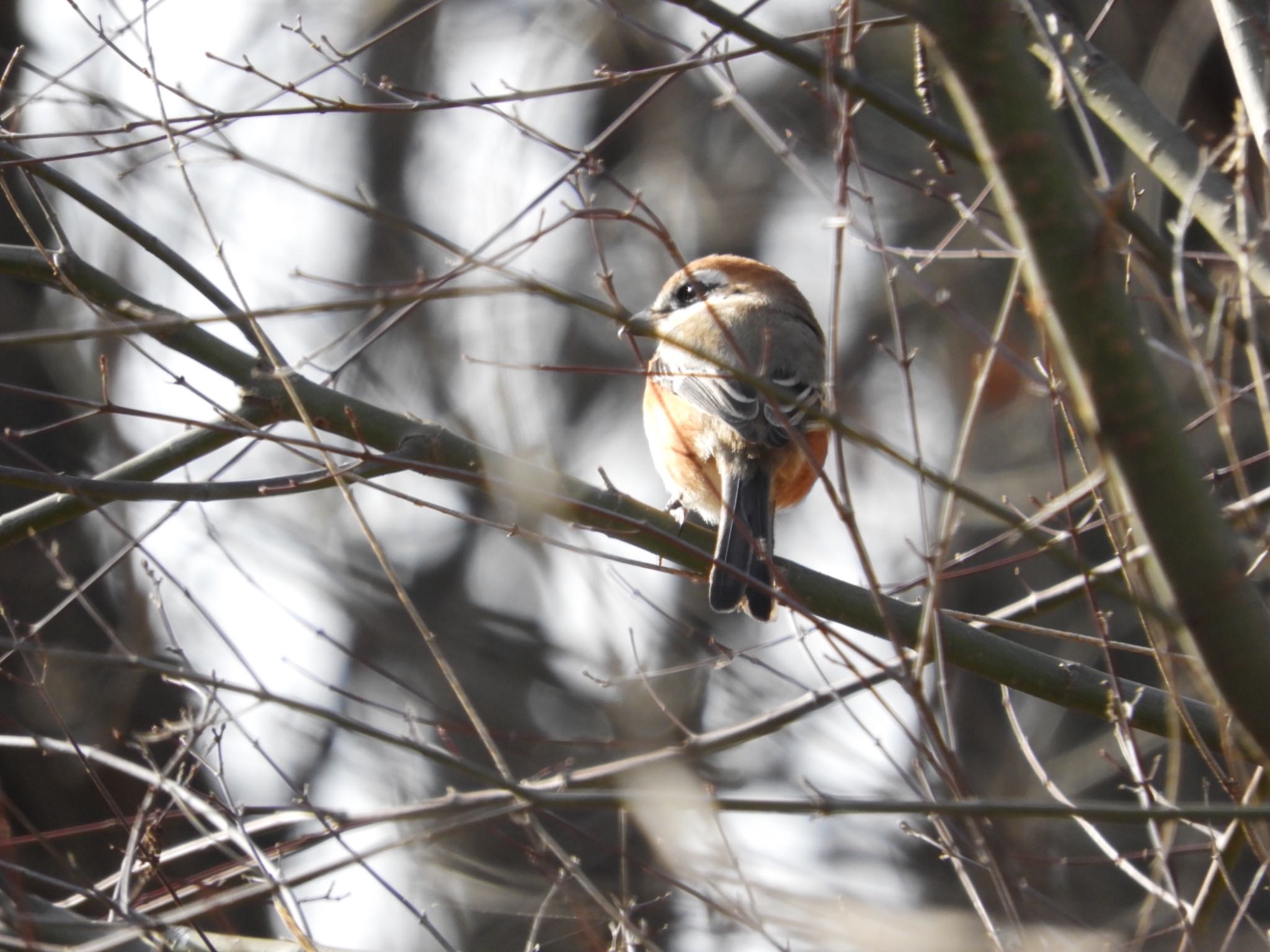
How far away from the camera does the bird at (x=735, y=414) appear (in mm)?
4074

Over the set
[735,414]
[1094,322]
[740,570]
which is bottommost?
[740,570]

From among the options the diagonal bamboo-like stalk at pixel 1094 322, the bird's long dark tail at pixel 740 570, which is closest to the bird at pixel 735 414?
the bird's long dark tail at pixel 740 570

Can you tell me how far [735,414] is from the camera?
14.9ft

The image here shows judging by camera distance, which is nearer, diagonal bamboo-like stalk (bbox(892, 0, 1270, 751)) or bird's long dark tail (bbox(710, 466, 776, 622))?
diagonal bamboo-like stalk (bbox(892, 0, 1270, 751))

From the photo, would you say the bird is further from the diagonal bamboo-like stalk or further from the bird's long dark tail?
the diagonal bamboo-like stalk

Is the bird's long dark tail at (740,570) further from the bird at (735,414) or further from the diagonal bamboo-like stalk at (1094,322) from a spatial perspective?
the diagonal bamboo-like stalk at (1094,322)

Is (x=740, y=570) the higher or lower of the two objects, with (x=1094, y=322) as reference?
lower

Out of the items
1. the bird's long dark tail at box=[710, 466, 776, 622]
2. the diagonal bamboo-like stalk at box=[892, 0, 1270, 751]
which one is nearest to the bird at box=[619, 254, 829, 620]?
the bird's long dark tail at box=[710, 466, 776, 622]

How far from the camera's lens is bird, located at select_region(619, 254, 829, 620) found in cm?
407

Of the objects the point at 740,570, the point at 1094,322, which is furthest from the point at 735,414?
the point at 1094,322

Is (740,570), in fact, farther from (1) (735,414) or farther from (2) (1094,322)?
(2) (1094,322)

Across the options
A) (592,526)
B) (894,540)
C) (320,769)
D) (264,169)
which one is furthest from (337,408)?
(894,540)

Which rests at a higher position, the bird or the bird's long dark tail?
the bird

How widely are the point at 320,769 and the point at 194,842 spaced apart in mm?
5544
